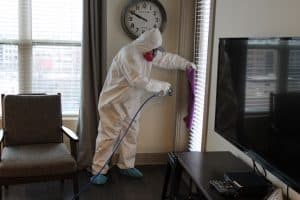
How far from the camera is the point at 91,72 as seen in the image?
3.55 metres

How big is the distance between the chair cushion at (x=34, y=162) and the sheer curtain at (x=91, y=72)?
0.73 metres

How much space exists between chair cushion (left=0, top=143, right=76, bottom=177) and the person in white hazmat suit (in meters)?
0.60

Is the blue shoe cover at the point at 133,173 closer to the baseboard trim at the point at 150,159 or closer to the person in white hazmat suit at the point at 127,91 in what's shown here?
the person in white hazmat suit at the point at 127,91

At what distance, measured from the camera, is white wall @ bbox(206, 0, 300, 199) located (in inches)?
76.6

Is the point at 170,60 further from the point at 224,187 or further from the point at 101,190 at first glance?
the point at 224,187

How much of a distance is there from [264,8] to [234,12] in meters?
0.43

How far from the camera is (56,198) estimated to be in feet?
10.1

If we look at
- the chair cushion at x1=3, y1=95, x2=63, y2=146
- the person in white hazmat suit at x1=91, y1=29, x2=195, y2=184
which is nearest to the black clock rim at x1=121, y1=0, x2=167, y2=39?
the person in white hazmat suit at x1=91, y1=29, x2=195, y2=184

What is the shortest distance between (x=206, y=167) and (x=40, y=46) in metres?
2.24

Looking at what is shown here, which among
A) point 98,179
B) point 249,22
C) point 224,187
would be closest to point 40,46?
point 98,179

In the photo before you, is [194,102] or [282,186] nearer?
[282,186]

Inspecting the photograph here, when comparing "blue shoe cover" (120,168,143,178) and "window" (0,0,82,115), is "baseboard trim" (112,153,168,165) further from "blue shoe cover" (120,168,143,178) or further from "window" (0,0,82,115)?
"window" (0,0,82,115)

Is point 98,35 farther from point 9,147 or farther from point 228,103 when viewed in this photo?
point 228,103

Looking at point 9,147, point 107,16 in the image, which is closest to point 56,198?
point 9,147
